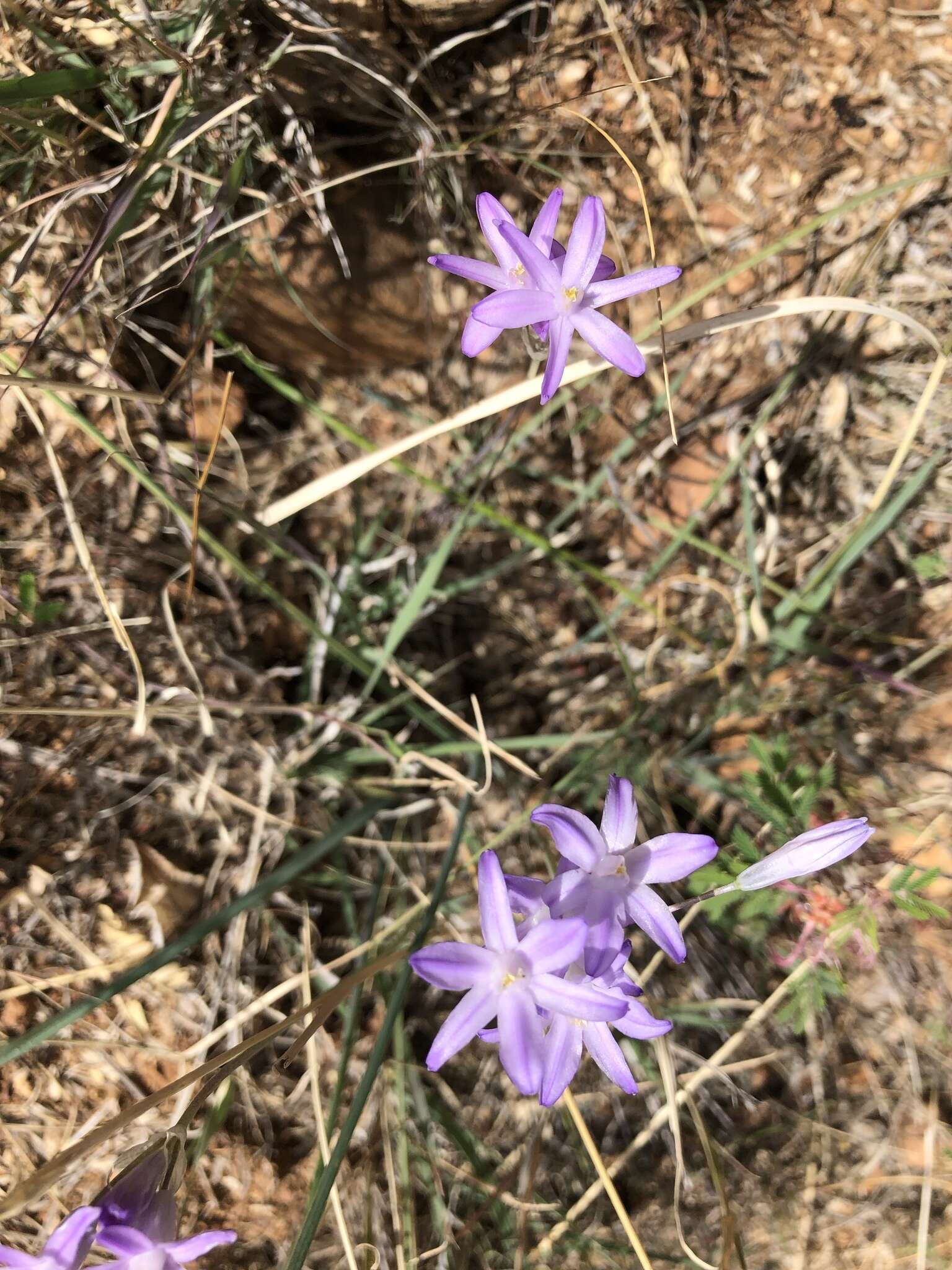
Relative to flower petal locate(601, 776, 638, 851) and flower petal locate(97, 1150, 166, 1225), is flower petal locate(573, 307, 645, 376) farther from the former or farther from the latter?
flower petal locate(97, 1150, 166, 1225)

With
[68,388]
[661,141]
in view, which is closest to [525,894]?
[68,388]

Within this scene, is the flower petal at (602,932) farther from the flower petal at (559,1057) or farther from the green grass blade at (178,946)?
the green grass blade at (178,946)

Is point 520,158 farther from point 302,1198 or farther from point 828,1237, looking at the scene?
point 828,1237

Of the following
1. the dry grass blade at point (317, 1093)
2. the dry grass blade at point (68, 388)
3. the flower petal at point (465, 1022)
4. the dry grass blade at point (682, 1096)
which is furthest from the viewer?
the dry grass blade at point (682, 1096)

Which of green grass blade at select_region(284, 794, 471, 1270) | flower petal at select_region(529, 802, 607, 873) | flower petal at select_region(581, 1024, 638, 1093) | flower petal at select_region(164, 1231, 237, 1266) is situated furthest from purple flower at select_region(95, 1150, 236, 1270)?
flower petal at select_region(529, 802, 607, 873)

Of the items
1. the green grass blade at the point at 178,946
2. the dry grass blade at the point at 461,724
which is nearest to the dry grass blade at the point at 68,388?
the dry grass blade at the point at 461,724

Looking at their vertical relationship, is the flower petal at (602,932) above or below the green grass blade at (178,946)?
above

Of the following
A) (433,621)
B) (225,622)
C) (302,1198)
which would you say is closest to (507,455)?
(433,621)
